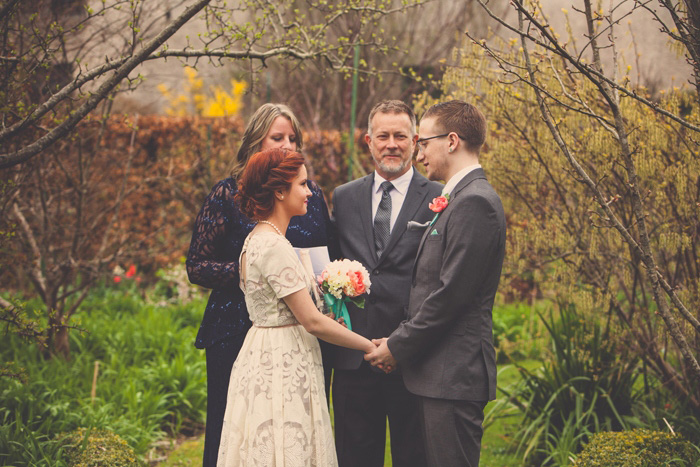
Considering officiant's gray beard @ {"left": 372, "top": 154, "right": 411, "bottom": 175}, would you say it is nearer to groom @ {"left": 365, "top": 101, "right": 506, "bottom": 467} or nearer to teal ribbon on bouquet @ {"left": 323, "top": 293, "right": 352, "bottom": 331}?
groom @ {"left": 365, "top": 101, "right": 506, "bottom": 467}

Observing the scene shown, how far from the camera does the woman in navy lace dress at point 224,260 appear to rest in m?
3.28

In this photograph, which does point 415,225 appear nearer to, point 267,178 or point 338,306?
point 338,306

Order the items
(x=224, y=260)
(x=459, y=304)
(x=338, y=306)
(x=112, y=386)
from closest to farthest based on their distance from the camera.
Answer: (x=459, y=304) < (x=338, y=306) < (x=224, y=260) < (x=112, y=386)

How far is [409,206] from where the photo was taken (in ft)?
11.1

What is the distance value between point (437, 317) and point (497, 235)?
0.44 metres

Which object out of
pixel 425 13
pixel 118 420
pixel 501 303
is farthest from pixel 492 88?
pixel 425 13

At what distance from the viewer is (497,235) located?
8.83 ft

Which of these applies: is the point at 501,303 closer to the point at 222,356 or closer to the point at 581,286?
the point at 581,286

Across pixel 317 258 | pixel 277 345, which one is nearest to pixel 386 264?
pixel 317 258

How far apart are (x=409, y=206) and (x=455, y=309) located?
868mm

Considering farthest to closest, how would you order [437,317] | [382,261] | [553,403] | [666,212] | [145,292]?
[145,292] → [553,403] → [666,212] → [382,261] → [437,317]

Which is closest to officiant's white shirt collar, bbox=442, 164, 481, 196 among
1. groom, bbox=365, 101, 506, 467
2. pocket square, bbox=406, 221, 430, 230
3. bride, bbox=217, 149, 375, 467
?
groom, bbox=365, 101, 506, 467

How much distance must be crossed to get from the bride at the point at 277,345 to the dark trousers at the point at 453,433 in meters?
0.45

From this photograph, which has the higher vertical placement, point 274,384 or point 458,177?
point 458,177
